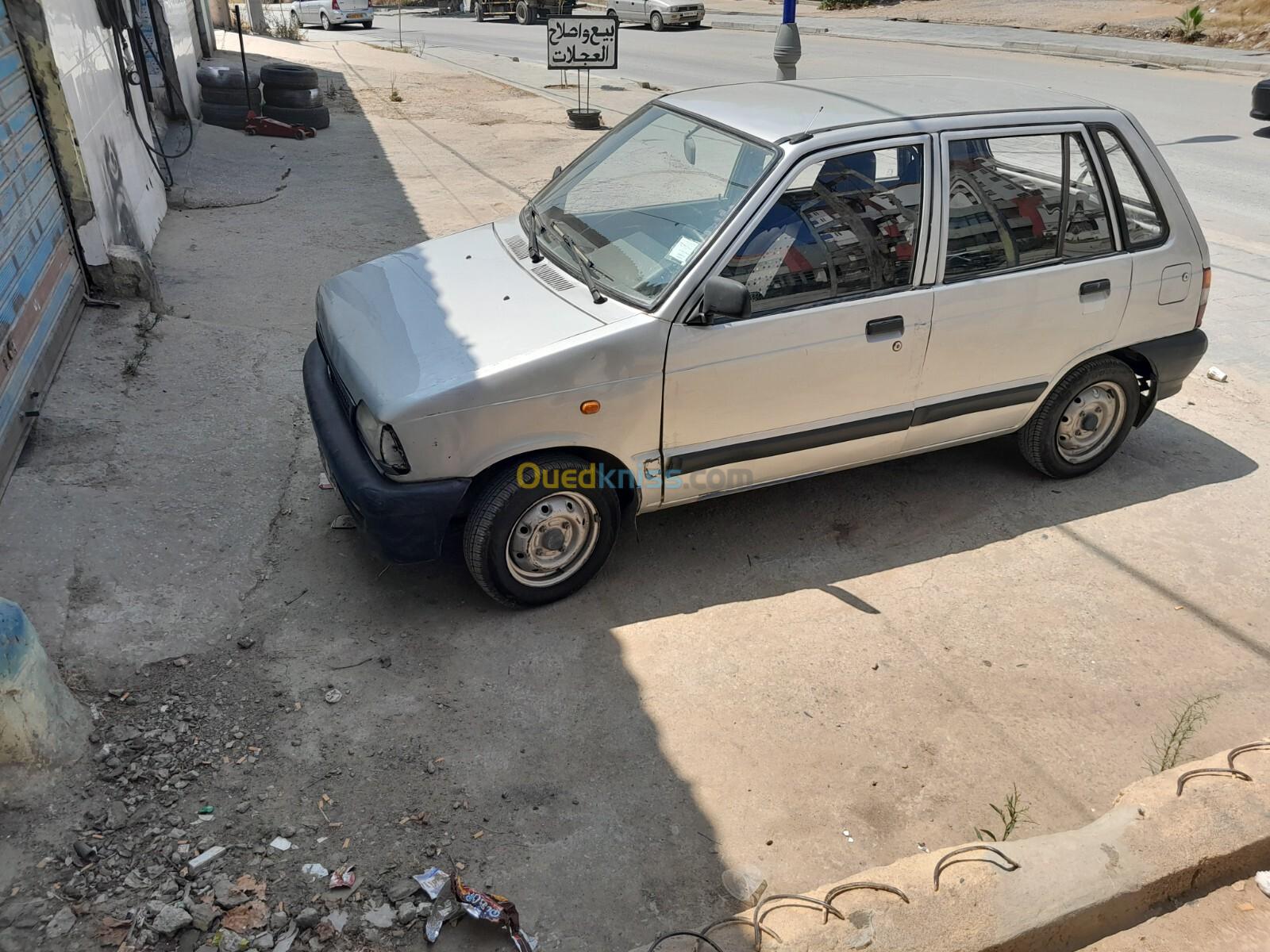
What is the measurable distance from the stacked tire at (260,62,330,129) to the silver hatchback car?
951 cm

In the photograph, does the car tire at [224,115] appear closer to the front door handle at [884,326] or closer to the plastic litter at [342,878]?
the front door handle at [884,326]

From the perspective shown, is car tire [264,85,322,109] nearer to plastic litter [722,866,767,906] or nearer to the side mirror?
the side mirror

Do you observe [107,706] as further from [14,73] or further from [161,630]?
[14,73]

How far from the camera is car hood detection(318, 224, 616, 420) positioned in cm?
378

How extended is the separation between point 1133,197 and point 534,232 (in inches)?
115

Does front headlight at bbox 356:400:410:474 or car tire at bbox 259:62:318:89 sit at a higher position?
front headlight at bbox 356:400:410:474

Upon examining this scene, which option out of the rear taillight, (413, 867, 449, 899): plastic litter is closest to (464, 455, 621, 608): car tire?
(413, 867, 449, 899): plastic litter

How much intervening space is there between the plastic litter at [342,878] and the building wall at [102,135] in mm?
4948

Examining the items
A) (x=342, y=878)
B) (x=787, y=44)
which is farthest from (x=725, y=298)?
(x=787, y=44)

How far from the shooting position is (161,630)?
3.90 meters

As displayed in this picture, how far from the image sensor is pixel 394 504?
3.72m

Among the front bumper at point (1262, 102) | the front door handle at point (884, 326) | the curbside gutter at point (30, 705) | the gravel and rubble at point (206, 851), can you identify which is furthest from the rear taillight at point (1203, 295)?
the front bumper at point (1262, 102)

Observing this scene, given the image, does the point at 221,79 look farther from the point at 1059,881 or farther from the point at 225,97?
the point at 1059,881

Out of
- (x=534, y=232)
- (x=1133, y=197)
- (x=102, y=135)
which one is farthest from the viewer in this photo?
(x=102, y=135)
